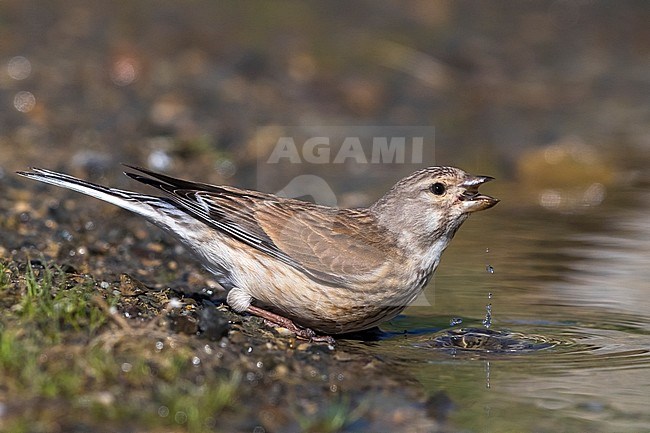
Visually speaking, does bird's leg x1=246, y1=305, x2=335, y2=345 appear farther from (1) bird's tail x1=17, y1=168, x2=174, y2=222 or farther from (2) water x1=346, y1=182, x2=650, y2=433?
(1) bird's tail x1=17, y1=168, x2=174, y2=222

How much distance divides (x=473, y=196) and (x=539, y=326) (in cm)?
108

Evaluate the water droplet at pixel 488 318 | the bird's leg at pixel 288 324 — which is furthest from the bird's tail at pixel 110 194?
the water droplet at pixel 488 318

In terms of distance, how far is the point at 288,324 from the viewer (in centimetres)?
691

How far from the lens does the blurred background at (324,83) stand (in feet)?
39.1

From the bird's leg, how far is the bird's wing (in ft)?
1.17

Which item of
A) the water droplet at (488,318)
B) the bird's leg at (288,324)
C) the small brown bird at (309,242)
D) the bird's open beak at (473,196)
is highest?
the bird's open beak at (473,196)

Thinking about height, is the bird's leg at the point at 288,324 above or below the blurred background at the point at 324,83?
below

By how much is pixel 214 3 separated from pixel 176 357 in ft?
34.9

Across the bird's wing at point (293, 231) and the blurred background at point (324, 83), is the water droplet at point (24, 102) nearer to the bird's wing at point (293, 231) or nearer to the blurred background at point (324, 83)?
the blurred background at point (324, 83)

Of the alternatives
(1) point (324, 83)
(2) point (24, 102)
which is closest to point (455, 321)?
(2) point (24, 102)

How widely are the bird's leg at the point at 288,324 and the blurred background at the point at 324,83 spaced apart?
167 inches

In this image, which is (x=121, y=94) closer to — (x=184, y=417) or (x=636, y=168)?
(x=636, y=168)

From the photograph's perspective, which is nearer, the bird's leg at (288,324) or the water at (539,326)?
the water at (539,326)

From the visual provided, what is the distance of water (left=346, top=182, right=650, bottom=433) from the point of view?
5.77 metres
